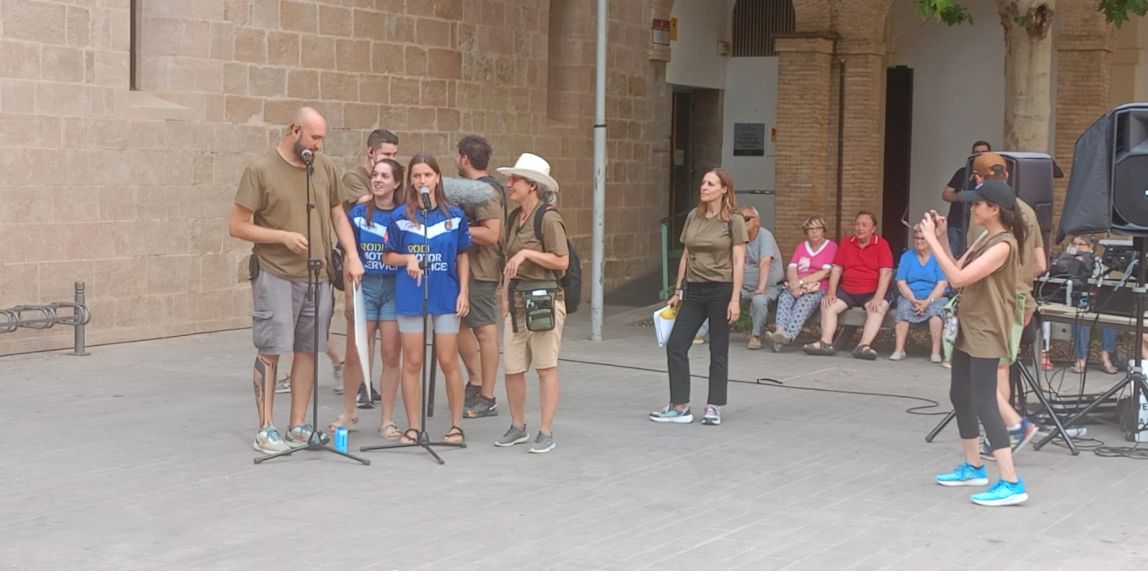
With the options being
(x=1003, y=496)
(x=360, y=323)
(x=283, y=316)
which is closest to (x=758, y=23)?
(x=360, y=323)

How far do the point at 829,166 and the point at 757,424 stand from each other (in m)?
10.9

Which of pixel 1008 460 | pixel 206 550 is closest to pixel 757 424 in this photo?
pixel 1008 460

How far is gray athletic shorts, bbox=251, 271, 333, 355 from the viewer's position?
8430mm

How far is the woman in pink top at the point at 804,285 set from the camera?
1438 cm

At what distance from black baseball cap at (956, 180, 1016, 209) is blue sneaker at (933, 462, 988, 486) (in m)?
1.39

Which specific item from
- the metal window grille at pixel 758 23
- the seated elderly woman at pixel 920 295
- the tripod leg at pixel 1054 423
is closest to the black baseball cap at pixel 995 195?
the tripod leg at pixel 1054 423

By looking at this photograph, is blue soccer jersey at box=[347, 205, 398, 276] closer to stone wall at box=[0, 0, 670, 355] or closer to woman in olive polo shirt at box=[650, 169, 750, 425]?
woman in olive polo shirt at box=[650, 169, 750, 425]

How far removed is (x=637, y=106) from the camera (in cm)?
2084

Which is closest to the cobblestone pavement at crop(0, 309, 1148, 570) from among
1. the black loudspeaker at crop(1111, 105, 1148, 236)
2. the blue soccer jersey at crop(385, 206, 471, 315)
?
the blue soccer jersey at crop(385, 206, 471, 315)

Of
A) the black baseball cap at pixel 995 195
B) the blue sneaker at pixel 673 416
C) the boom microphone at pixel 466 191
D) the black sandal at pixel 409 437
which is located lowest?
the blue sneaker at pixel 673 416

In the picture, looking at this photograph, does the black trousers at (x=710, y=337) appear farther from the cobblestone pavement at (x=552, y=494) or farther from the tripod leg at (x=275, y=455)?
the tripod leg at (x=275, y=455)

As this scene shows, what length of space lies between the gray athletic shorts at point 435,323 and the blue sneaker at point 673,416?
6.14ft

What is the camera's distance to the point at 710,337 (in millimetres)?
10203

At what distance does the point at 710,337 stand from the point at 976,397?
2600 mm
